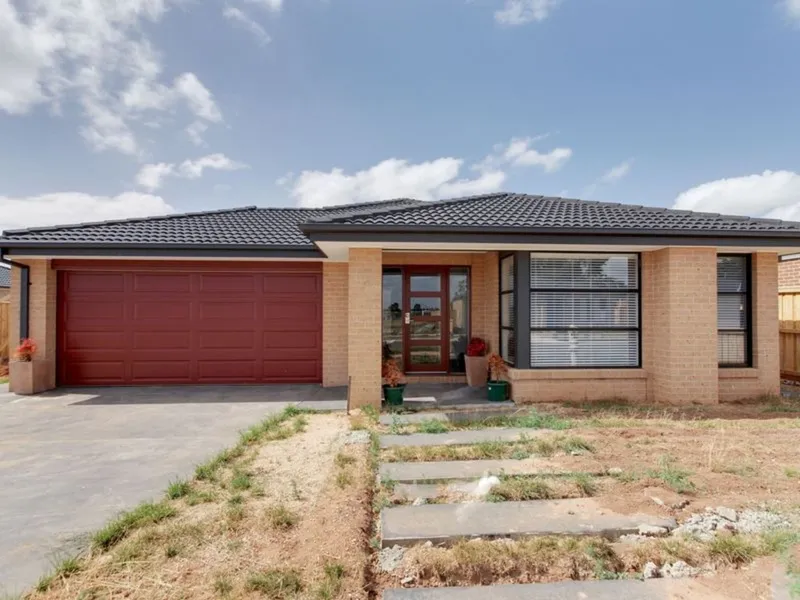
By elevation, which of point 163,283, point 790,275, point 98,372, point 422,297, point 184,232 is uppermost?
point 184,232

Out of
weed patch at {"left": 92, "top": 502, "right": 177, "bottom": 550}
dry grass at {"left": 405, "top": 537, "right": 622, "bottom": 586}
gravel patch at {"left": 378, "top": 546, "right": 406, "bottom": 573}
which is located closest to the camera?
dry grass at {"left": 405, "top": 537, "right": 622, "bottom": 586}

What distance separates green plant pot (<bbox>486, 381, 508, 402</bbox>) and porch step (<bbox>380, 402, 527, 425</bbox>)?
0.19m

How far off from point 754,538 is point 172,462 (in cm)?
565

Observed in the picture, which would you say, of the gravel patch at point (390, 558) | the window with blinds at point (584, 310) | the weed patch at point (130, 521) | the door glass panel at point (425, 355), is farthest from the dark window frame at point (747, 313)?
the weed patch at point (130, 521)

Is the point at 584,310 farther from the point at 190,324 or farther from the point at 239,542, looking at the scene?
the point at 190,324

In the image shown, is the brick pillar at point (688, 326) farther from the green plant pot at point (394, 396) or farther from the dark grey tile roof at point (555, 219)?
the green plant pot at point (394, 396)

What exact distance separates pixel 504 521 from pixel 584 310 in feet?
18.1

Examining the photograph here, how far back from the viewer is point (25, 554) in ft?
9.93

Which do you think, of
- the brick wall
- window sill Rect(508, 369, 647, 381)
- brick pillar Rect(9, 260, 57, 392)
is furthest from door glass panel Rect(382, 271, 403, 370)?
the brick wall

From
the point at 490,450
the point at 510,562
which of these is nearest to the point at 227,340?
the point at 490,450

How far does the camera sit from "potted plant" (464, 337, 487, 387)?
9.18 meters

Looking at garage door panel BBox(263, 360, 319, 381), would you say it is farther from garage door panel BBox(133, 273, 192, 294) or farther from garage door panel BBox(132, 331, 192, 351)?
garage door panel BBox(133, 273, 192, 294)

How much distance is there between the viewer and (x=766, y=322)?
314 inches

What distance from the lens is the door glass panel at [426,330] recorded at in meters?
9.90
